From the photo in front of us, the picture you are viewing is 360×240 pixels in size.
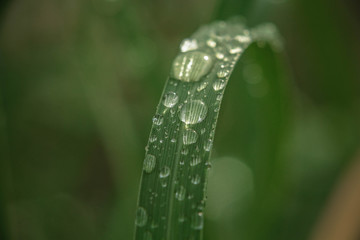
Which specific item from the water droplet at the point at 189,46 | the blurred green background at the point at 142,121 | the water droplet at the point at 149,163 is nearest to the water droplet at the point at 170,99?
the water droplet at the point at 149,163

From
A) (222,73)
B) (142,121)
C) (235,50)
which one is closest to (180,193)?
(222,73)

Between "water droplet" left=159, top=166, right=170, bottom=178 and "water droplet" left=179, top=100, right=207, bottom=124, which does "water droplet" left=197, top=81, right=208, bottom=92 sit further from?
"water droplet" left=159, top=166, right=170, bottom=178

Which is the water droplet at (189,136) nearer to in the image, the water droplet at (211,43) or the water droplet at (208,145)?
the water droplet at (208,145)

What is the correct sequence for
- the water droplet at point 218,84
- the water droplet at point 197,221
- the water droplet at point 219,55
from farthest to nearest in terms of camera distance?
the water droplet at point 219,55, the water droplet at point 218,84, the water droplet at point 197,221

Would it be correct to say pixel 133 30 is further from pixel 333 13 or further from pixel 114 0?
pixel 333 13

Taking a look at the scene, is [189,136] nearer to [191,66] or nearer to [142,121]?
[191,66]

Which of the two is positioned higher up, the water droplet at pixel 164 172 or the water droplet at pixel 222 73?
the water droplet at pixel 222 73
